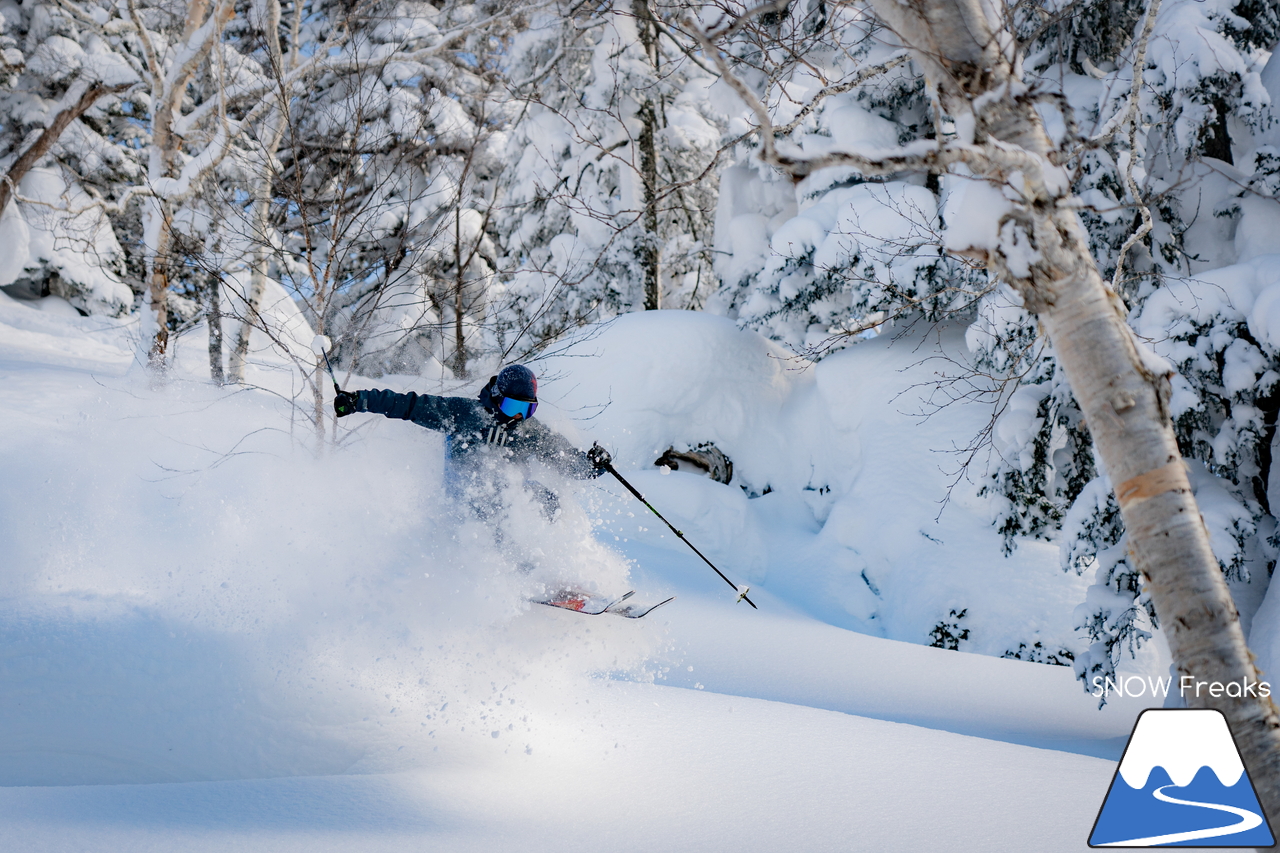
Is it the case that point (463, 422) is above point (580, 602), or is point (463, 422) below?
above

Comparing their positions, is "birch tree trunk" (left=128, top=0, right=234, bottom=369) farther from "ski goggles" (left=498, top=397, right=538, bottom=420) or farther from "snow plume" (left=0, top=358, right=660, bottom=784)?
"ski goggles" (left=498, top=397, right=538, bottom=420)

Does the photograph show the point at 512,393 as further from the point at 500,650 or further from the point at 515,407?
the point at 500,650

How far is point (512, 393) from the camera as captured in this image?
17.6ft

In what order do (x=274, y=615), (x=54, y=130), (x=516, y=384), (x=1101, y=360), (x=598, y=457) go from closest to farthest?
(x=1101, y=360)
(x=274, y=615)
(x=516, y=384)
(x=598, y=457)
(x=54, y=130)

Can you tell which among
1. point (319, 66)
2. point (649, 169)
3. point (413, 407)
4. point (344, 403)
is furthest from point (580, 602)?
point (649, 169)

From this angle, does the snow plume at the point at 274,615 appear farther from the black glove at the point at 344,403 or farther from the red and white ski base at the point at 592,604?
the black glove at the point at 344,403

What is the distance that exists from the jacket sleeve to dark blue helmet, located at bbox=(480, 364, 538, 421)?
389mm

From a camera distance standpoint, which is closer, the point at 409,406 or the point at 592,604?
the point at 592,604

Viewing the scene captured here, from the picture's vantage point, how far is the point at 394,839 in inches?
108

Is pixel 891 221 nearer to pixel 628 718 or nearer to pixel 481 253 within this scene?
pixel 628 718

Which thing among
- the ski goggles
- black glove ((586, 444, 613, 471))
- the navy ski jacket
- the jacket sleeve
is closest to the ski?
black glove ((586, 444, 613, 471))

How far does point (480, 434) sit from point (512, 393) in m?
0.51

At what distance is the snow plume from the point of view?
141 inches

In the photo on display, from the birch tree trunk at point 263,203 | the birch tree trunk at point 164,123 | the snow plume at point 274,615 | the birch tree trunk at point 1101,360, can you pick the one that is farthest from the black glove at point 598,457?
the birch tree trunk at point 164,123
